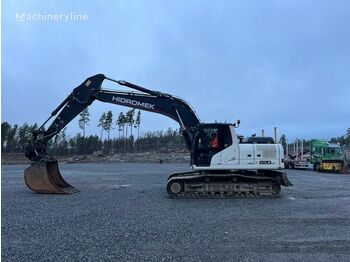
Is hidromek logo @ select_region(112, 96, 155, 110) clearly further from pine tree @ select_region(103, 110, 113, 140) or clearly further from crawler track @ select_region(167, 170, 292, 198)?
pine tree @ select_region(103, 110, 113, 140)

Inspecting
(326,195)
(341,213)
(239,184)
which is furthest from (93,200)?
(326,195)

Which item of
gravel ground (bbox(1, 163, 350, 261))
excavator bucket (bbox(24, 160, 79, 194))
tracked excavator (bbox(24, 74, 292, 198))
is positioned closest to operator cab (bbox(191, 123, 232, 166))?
tracked excavator (bbox(24, 74, 292, 198))

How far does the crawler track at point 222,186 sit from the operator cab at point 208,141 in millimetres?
646

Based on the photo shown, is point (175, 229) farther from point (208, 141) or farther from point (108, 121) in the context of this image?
point (108, 121)

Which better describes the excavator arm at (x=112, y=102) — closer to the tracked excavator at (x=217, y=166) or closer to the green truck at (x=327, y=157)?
the tracked excavator at (x=217, y=166)

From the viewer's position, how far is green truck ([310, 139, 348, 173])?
35.1 meters

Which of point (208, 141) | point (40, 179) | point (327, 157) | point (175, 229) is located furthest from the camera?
point (327, 157)

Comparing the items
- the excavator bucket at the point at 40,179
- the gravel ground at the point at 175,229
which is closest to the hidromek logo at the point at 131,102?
the excavator bucket at the point at 40,179

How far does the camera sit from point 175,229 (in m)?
8.40

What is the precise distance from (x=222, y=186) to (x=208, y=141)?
1.79 metres

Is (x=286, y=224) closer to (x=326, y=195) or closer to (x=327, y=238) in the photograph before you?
(x=327, y=238)

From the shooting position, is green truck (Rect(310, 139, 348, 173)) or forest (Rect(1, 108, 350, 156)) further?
forest (Rect(1, 108, 350, 156))

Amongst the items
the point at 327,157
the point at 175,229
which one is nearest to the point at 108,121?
the point at 327,157

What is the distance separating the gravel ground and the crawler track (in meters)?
0.77
